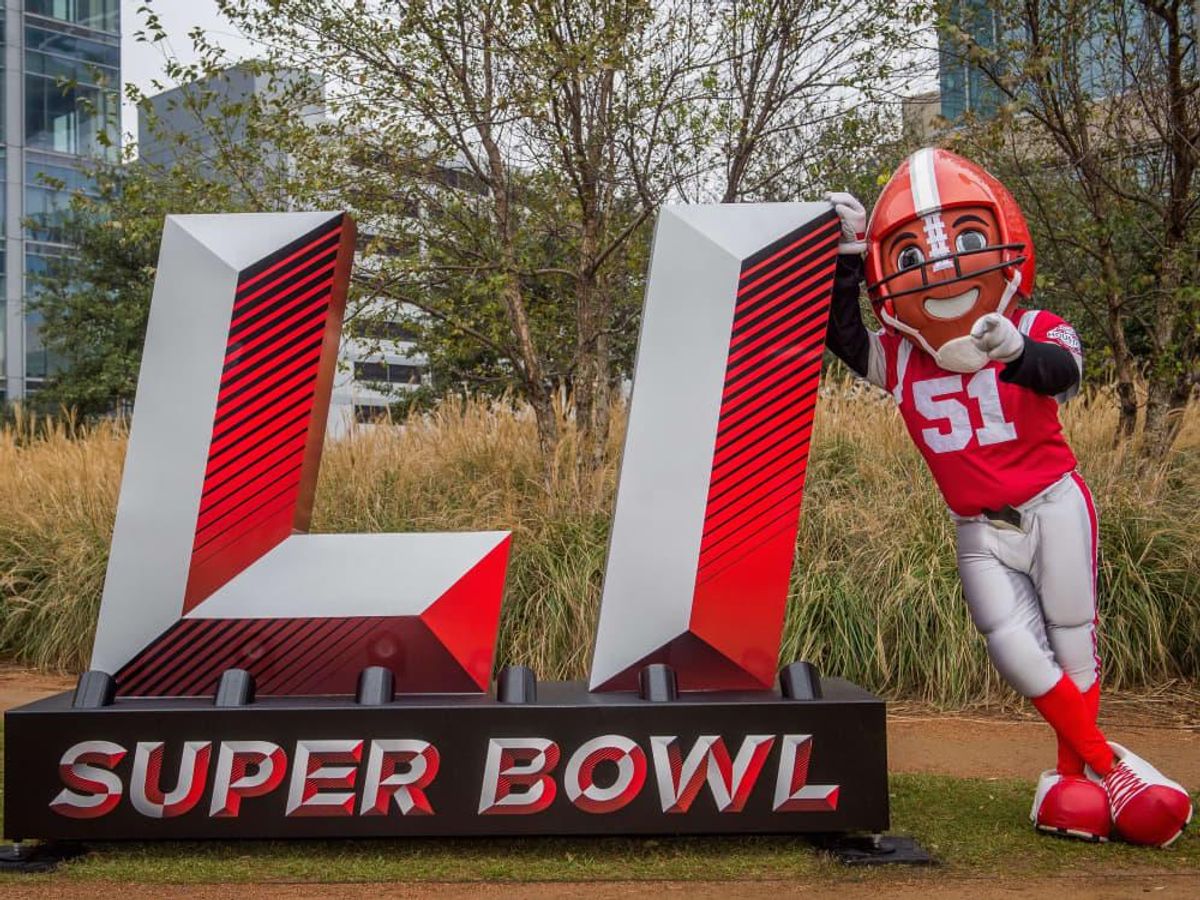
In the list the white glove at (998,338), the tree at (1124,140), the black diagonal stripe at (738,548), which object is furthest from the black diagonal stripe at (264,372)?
the tree at (1124,140)

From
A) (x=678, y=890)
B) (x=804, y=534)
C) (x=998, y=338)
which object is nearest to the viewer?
(x=678, y=890)

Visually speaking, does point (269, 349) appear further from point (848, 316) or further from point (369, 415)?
point (369, 415)

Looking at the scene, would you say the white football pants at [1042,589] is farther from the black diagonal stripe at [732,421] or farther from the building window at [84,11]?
the building window at [84,11]

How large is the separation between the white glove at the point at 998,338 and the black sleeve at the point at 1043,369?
0.03 metres

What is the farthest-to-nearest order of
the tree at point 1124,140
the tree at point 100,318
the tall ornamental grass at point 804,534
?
the tree at point 100,318 < the tree at point 1124,140 < the tall ornamental grass at point 804,534

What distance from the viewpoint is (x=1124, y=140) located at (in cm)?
762

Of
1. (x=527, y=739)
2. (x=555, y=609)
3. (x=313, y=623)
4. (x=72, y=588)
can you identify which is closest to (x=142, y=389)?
(x=313, y=623)

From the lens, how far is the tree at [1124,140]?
6.98 m

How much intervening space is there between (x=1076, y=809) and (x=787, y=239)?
6.54 feet

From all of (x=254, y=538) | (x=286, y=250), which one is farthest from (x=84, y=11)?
(x=254, y=538)

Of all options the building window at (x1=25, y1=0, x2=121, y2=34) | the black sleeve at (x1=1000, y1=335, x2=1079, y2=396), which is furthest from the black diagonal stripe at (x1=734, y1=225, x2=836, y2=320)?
the building window at (x1=25, y1=0, x2=121, y2=34)

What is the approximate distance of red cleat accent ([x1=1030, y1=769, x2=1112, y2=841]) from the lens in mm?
3637

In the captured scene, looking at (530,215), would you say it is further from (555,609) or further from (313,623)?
(313,623)

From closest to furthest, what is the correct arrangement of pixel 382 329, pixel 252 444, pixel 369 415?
pixel 252 444 → pixel 382 329 → pixel 369 415
